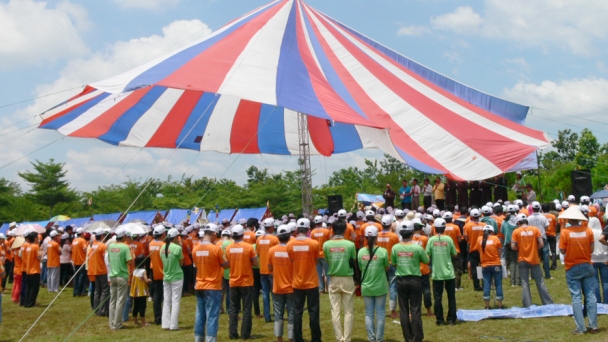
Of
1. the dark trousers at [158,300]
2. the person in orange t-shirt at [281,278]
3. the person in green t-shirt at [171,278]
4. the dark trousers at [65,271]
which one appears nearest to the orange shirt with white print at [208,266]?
the person in orange t-shirt at [281,278]

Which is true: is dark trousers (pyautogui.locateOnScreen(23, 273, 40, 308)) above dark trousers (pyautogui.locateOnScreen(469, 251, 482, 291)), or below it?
below

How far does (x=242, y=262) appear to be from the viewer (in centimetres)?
784

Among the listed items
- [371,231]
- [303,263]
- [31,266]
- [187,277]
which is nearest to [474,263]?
[371,231]

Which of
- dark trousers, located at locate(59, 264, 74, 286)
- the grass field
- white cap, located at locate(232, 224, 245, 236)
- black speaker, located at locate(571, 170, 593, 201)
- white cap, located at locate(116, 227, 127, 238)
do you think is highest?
black speaker, located at locate(571, 170, 593, 201)

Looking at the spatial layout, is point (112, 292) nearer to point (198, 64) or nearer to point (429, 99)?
point (198, 64)

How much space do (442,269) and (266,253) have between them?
2.52 metres

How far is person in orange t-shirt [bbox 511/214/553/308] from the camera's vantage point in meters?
8.38

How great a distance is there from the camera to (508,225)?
9.82 meters

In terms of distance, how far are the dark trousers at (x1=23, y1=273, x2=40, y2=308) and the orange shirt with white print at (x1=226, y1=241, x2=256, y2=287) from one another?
5957mm

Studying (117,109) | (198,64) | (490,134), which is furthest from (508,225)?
(117,109)

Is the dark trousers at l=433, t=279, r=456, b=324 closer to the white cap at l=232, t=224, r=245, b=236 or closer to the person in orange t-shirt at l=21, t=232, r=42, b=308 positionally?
the white cap at l=232, t=224, r=245, b=236

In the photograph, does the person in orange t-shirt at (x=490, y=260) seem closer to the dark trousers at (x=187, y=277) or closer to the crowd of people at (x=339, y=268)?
the crowd of people at (x=339, y=268)

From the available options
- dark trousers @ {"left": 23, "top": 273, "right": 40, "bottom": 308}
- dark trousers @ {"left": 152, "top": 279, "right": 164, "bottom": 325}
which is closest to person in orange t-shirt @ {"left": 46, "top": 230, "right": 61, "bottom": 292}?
dark trousers @ {"left": 23, "top": 273, "right": 40, "bottom": 308}

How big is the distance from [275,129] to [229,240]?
6478 millimetres
